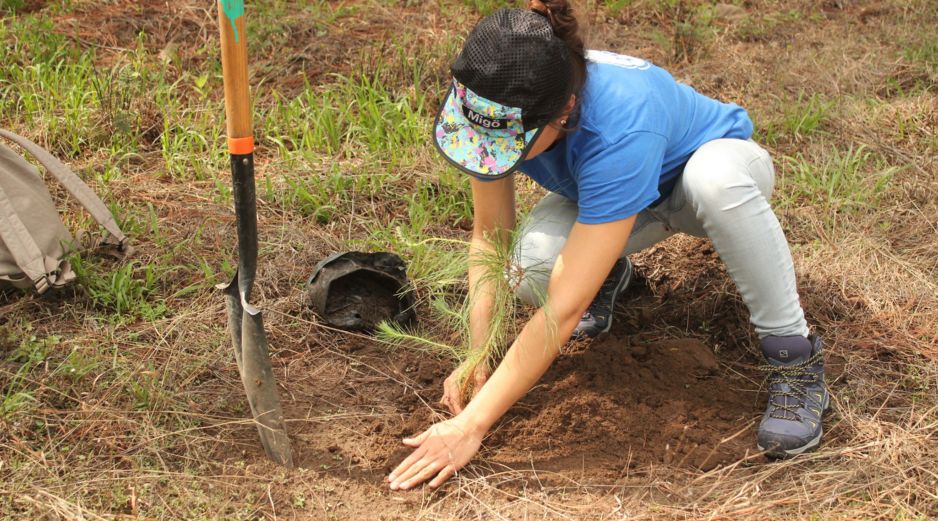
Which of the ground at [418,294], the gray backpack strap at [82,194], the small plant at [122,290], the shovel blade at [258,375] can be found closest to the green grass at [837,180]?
the ground at [418,294]

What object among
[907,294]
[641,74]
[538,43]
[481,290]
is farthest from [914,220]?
[538,43]

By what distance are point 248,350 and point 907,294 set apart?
207 cm

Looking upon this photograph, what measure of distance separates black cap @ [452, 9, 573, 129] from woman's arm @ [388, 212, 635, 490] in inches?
12.6

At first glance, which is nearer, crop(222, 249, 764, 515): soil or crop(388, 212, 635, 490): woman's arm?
crop(388, 212, 635, 490): woman's arm

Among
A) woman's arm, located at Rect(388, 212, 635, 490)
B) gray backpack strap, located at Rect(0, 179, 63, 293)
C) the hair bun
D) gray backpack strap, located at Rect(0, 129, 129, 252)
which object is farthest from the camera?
gray backpack strap, located at Rect(0, 129, 129, 252)

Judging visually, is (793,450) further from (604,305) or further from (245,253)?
(245,253)

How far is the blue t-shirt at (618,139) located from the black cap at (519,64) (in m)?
0.17

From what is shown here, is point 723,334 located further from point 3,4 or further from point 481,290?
point 3,4

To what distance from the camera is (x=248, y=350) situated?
6.80ft

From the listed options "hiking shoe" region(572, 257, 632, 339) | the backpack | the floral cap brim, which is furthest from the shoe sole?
the backpack

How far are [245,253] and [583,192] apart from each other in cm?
79

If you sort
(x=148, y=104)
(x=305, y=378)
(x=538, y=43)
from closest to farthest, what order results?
(x=538, y=43) < (x=305, y=378) < (x=148, y=104)

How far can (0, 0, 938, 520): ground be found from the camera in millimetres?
2123

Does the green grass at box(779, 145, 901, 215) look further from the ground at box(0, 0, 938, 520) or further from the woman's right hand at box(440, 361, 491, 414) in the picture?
the woman's right hand at box(440, 361, 491, 414)
